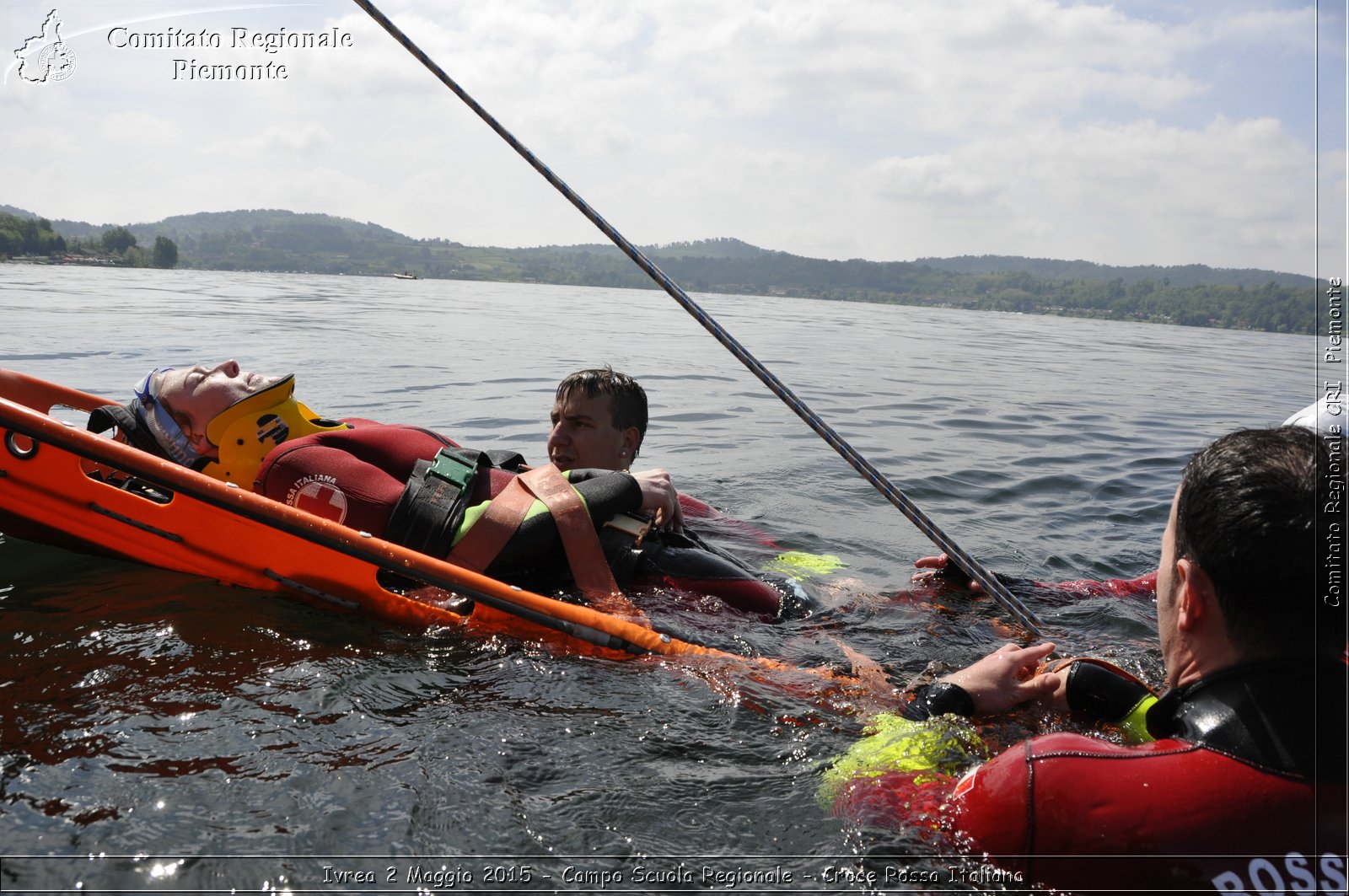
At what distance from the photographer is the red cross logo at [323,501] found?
4266 mm

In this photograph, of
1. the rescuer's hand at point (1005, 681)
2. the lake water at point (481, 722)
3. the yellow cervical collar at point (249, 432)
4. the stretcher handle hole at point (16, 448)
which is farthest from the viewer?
the yellow cervical collar at point (249, 432)

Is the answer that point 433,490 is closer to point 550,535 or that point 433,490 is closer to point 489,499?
point 489,499

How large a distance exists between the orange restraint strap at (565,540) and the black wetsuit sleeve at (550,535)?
0.14ft

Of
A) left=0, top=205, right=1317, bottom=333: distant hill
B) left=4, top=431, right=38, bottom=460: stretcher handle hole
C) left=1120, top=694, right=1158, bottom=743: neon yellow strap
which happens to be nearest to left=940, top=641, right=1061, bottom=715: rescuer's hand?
left=1120, top=694, right=1158, bottom=743: neon yellow strap

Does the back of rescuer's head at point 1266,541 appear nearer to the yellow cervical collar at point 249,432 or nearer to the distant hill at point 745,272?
the yellow cervical collar at point 249,432

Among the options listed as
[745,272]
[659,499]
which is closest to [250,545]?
[659,499]

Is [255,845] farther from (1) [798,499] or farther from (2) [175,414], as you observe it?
(1) [798,499]

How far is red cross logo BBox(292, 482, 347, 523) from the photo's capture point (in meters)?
4.27

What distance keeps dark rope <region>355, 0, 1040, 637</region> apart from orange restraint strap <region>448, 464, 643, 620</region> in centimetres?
107

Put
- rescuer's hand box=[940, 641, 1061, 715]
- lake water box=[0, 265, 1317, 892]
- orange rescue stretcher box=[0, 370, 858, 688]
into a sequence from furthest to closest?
orange rescue stretcher box=[0, 370, 858, 688]
rescuer's hand box=[940, 641, 1061, 715]
lake water box=[0, 265, 1317, 892]

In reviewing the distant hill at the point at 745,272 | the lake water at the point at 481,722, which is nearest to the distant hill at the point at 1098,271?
the distant hill at the point at 745,272

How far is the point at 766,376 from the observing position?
15.4 ft

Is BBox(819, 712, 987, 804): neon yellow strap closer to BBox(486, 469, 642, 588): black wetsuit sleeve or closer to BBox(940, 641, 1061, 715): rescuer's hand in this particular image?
BBox(940, 641, 1061, 715): rescuer's hand

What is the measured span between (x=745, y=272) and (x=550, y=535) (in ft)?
308
